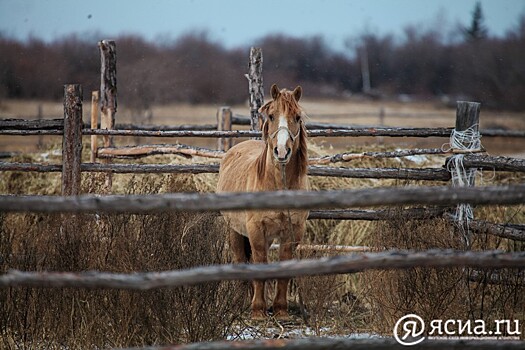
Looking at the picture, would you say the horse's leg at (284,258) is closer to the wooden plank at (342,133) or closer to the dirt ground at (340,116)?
the wooden plank at (342,133)

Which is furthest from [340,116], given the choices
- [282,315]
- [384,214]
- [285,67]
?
[384,214]

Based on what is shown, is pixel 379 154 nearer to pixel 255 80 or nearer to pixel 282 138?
pixel 255 80

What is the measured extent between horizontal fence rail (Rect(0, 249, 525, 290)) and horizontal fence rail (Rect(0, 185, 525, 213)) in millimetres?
280

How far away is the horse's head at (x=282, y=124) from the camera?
300 inches

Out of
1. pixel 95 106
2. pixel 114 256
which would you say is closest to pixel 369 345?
pixel 114 256

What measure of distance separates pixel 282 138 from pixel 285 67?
122ft

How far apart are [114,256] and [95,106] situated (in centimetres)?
614

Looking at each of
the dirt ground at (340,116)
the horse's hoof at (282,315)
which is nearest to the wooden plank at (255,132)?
the horse's hoof at (282,315)

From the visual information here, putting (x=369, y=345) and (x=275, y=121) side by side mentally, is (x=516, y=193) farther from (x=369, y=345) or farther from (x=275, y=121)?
(x=275, y=121)

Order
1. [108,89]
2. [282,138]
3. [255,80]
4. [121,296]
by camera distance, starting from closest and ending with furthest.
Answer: [121,296]
[282,138]
[255,80]
[108,89]

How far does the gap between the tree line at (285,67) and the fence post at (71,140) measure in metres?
18.0

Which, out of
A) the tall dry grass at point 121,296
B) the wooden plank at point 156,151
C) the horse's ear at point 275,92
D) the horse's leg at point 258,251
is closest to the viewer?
the tall dry grass at point 121,296

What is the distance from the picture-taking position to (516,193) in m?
4.31

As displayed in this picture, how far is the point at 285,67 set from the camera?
44.6 meters
